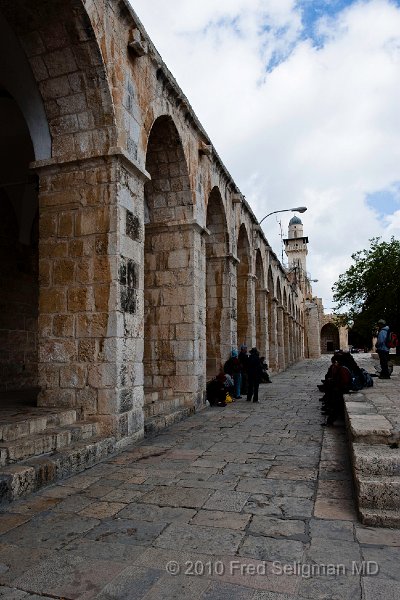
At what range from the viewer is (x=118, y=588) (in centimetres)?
235

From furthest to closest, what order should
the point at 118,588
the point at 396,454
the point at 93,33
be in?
the point at 93,33
the point at 396,454
the point at 118,588

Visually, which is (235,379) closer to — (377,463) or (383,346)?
(383,346)

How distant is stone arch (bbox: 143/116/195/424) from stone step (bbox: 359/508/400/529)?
528 centimetres

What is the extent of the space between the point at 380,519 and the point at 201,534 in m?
1.24

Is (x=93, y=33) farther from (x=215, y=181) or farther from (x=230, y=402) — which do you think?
(x=230, y=402)

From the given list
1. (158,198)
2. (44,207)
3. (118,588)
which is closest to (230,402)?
(158,198)

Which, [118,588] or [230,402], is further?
[230,402]

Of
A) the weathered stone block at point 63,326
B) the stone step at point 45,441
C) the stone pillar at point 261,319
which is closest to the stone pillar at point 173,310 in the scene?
the weathered stone block at point 63,326

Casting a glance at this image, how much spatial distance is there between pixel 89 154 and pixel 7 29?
173 cm

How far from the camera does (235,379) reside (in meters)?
10.7

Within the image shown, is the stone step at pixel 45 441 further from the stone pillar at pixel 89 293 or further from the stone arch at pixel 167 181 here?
the stone arch at pixel 167 181

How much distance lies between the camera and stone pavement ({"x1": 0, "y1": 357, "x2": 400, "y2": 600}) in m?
2.37

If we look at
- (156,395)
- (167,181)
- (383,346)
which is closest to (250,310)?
(383,346)

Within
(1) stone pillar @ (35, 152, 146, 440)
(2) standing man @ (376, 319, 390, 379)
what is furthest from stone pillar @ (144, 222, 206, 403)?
(2) standing man @ (376, 319, 390, 379)
